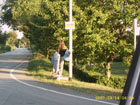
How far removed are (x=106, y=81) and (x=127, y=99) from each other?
14.1m

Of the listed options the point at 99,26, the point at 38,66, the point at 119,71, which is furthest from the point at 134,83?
the point at 119,71

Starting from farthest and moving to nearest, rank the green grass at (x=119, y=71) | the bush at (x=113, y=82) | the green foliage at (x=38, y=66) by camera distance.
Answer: the green grass at (x=119, y=71), the green foliage at (x=38, y=66), the bush at (x=113, y=82)

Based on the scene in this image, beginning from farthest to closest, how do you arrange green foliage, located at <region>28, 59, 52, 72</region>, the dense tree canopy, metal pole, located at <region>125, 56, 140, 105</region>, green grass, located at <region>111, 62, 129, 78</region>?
green grass, located at <region>111, 62, 129, 78</region> → green foliage, located at <region>28, 59, 52, 72</region> → the dense tree canopy → metal pole, located at <region>125, 56, 140, 105</region>

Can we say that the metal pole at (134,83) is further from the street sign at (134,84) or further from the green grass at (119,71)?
the green grass at (119,71)

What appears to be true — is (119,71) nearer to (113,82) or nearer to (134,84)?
(113,82)

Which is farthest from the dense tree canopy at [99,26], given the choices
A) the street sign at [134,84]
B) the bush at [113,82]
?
the street sign at [134,84]

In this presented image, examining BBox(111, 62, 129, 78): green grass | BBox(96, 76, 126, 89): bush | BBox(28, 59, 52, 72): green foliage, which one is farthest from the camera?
BBox(111, 62, 129, 78): green grass

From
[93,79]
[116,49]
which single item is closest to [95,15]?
[116,49]

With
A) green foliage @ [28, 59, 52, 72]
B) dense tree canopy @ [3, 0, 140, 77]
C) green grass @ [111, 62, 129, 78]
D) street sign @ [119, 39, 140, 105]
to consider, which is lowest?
green grass @ [111, 62, 129, 78]

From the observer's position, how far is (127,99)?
1870 millimetres

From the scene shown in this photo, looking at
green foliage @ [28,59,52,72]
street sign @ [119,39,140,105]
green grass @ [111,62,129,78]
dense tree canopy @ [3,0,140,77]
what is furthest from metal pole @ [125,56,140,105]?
green grass @ [111,62,129,78]

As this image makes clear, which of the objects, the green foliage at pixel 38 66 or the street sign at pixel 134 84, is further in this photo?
the green foliage at pixel 38 66

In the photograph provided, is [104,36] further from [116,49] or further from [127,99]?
[127,99]

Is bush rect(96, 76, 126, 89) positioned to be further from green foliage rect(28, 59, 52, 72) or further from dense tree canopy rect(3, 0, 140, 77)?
green foliage rect(28, 59, 52, 72)
